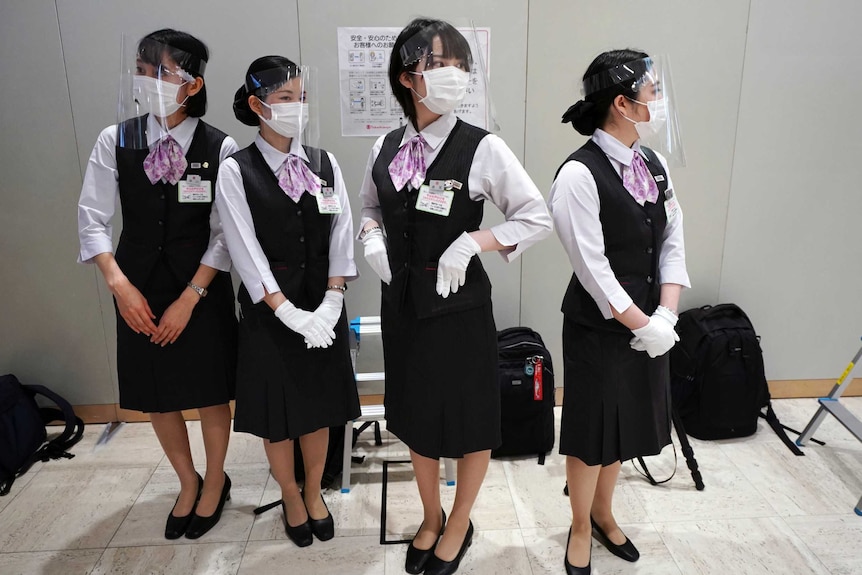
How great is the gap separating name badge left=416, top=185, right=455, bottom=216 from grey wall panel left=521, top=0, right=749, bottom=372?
47.9 inches

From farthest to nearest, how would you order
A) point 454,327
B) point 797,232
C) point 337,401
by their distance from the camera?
point 797,232 < point 337,401 < point 454,327

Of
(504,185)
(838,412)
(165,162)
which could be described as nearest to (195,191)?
(165,162)

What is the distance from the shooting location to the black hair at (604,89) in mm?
1602

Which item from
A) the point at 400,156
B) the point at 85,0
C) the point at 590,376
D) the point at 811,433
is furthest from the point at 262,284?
the point at 811,433

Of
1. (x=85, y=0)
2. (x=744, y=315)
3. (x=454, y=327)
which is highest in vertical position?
(x=85, y=0)

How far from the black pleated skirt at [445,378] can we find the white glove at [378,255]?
103mm

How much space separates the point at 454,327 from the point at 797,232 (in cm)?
205

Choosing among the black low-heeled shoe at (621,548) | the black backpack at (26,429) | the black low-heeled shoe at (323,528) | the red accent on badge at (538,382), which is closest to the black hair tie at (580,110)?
the red accent on badge at (538,382)

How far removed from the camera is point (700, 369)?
2.67 m

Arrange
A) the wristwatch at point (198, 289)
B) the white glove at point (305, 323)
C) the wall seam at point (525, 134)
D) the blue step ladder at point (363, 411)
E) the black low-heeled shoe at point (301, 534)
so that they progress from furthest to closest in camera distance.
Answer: the wall seam at point (525, 134) < the blue step ladder at point (363, 411) < the black low-heeled shoe at point (301, 534) < the wristwatch at point (198, 289) < the white glove at point (305, 323)

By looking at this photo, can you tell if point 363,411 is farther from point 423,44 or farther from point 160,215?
point 423,44

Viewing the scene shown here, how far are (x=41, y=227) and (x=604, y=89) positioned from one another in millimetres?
2407

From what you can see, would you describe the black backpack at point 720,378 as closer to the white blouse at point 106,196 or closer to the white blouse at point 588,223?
the white blouse at point 588,223

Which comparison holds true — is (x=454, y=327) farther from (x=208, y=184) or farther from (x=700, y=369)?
(x=700, y=369)
